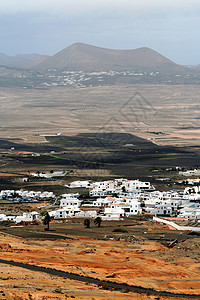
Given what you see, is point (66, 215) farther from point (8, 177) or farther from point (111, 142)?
point (111, 142)

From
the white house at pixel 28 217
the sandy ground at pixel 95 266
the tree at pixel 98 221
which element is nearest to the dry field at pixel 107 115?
the white house at pixel 28 217

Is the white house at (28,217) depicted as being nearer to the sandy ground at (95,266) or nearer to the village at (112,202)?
the village at (112,202)

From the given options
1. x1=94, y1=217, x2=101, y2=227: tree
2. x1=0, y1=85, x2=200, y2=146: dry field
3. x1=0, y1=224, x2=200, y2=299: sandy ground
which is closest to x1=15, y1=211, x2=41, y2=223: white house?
x1=94, y1=217, x2=101, y2=227: tree

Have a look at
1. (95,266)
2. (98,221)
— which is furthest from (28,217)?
(95,266)

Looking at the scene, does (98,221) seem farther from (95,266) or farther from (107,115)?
(107,115)

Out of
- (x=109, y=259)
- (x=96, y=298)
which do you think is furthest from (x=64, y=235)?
(x=96, y=298)

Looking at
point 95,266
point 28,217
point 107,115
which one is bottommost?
point 95,266
